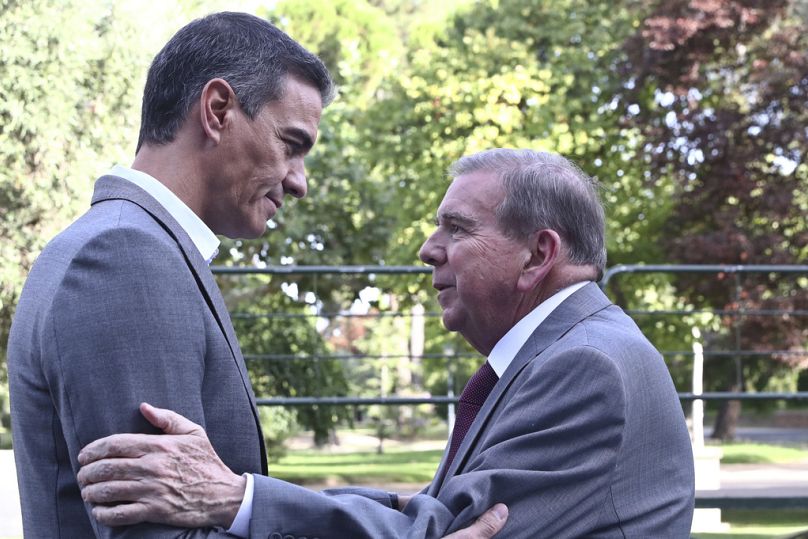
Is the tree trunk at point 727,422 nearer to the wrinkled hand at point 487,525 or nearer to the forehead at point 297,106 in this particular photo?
the wrinkled hand at point 487,525

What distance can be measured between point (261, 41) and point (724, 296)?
14.2 meters

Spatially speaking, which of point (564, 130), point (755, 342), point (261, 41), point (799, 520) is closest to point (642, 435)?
point (261, 41)

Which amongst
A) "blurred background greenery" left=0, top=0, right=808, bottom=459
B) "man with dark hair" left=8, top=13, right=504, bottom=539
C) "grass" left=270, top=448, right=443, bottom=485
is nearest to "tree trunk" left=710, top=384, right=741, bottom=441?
"blurred background greenery" left=0, top=0, right=808, bottom=459

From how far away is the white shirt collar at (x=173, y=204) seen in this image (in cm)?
199

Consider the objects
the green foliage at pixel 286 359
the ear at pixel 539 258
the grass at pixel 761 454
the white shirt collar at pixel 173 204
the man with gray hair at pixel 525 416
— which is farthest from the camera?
the grass at pixel 761 454

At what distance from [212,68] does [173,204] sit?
25 centimetres

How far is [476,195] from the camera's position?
2621 mm

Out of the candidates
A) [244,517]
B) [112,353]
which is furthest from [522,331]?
[112,353]

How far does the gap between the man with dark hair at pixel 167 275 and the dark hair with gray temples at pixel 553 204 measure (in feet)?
1.73

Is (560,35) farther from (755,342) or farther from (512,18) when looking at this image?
(755,342)

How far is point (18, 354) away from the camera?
1.87 meters

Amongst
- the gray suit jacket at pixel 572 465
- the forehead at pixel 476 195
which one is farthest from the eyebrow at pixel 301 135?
the gray suit jacket at pixel 572 465

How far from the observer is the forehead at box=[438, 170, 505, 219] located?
8.48 ft

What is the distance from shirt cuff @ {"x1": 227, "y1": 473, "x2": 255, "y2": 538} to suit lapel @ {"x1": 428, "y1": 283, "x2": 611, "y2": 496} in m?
0.54
